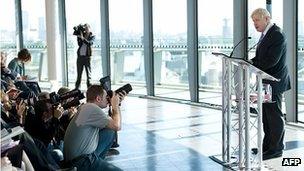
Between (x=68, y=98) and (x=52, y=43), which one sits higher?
(x=52, y=43)

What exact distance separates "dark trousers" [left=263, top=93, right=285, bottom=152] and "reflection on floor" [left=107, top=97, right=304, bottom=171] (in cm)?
17

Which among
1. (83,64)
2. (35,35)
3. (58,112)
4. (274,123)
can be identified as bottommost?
(274,123)

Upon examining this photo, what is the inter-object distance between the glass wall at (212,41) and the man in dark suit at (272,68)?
3.14 m

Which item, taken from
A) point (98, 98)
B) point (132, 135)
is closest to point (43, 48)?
point (132, 135)

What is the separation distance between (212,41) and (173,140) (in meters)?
3.09

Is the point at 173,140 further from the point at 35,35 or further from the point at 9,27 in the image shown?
the point at 9,27

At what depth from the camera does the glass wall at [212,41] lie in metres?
7.82

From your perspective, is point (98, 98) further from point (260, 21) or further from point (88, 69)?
point (88, 69)

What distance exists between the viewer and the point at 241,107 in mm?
4141

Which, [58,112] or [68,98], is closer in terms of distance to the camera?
[58,112]

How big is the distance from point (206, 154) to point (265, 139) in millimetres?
621

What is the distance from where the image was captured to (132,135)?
19.4 feet

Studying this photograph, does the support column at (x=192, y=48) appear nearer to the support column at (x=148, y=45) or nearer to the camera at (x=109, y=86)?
the support column at (x=148, y=45)

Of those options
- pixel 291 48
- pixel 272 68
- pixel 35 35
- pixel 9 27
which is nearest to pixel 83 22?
pixel 35 35
